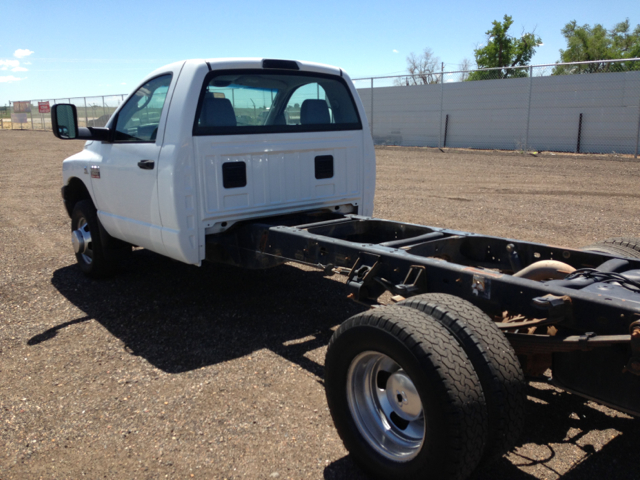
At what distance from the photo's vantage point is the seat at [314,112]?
5.26 meters

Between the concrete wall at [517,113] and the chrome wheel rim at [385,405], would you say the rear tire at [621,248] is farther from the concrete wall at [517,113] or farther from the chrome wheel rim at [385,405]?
the concrete wall at [517,113]

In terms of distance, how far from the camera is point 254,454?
10.1ft

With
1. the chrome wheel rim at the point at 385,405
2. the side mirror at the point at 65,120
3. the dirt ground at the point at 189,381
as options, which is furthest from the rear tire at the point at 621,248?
the side mirror at the point at 65,120

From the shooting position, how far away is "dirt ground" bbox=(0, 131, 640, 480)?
3.03 metres

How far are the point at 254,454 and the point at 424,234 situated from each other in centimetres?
215

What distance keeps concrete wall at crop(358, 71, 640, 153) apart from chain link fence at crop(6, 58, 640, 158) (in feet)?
0.10

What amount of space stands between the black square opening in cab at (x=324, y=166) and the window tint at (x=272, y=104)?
27 cm

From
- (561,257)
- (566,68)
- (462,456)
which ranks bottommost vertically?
(462,456)

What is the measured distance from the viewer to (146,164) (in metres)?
4.70

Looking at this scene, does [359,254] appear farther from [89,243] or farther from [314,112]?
[89,243]

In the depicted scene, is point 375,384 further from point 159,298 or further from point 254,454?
point 159,298

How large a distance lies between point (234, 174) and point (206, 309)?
4.50 ft

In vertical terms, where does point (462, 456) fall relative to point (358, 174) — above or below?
below

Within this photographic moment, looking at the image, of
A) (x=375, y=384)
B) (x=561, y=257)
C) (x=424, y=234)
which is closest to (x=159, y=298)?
(x=424, y=234)
